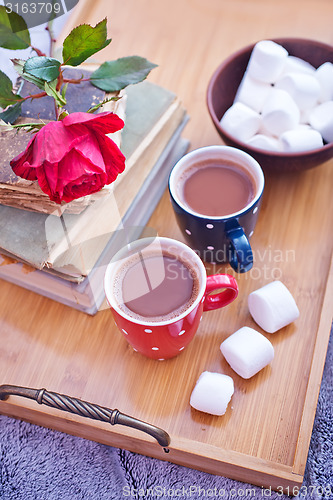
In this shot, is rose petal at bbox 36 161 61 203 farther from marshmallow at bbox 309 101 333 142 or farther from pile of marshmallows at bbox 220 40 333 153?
marshmallow at bbox 309 101 333 142

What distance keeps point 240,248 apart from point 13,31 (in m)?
0.38

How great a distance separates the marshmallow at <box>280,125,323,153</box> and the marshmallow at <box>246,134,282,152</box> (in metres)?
0.02

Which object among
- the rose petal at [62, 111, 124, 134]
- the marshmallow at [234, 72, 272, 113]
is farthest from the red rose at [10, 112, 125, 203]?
the marshmallow at [234, 72, 272, 113]

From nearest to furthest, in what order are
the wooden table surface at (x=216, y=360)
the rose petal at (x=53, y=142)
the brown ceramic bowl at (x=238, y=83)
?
1. the rose petal at (x=53, y=142)
2. the wooden table surface at (x=216, y=360)
3. the brown ceramic bowl at (x=238, y=83)

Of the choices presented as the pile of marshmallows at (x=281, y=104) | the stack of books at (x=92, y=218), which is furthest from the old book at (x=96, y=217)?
the pile of marshmallows at (x=281, y=104)

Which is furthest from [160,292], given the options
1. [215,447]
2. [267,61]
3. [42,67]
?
[267,61]

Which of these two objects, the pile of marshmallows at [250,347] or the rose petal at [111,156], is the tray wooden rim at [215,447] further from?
the rose petal at [111,156]

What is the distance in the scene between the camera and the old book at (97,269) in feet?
2.50

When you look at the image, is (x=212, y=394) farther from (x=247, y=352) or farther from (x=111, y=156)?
(x=111, y=156)

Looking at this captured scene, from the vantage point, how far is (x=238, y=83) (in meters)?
0.91

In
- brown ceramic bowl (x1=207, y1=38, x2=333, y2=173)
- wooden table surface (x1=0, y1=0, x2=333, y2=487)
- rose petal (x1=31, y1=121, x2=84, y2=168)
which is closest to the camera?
rose petal (x1=31, y1=121, x2=84, y2=168)

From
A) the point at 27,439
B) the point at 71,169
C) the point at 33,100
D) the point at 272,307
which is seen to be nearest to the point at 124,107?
the point at 33,100

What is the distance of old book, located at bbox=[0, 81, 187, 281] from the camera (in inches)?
28.1

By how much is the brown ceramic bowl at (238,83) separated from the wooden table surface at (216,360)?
69mm
